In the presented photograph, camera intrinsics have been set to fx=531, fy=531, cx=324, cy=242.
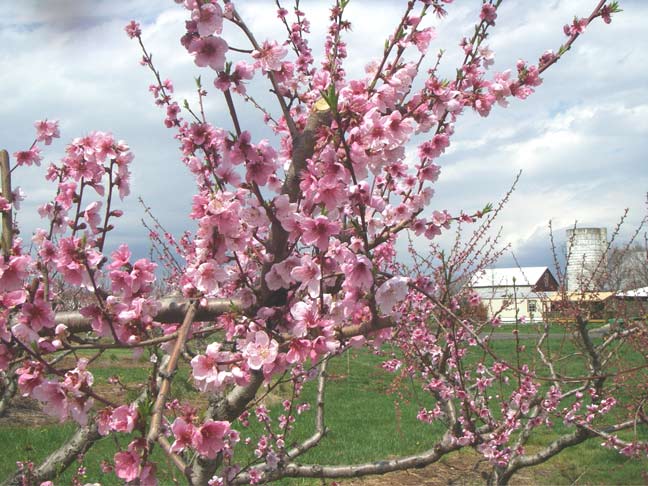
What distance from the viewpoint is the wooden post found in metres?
2.08

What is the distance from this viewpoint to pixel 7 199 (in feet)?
7.59

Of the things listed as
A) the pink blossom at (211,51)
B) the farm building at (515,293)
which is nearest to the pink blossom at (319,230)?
the pink blossom at (211,51)

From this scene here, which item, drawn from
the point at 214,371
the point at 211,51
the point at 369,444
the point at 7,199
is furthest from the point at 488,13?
the point at 369,444

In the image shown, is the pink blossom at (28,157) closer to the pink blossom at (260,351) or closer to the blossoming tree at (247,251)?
the blossoming tree at (247,251)

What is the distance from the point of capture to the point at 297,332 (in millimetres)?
1700

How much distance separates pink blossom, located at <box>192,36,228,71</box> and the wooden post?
38.5 inches


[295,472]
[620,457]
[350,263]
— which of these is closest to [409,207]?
[350,263]

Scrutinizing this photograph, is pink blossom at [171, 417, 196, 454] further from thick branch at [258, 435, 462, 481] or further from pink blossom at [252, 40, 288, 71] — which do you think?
thick branch at [258, 435, 462, 481]

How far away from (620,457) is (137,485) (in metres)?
8.32

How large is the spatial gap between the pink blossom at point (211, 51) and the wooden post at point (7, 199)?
3.21 feet

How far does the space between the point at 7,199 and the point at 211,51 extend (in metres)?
1.26

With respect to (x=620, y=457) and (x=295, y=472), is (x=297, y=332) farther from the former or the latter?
(x=620, y=457)

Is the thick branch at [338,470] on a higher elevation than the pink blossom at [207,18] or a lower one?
lower

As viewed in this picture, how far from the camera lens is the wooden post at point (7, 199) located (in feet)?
6.83
